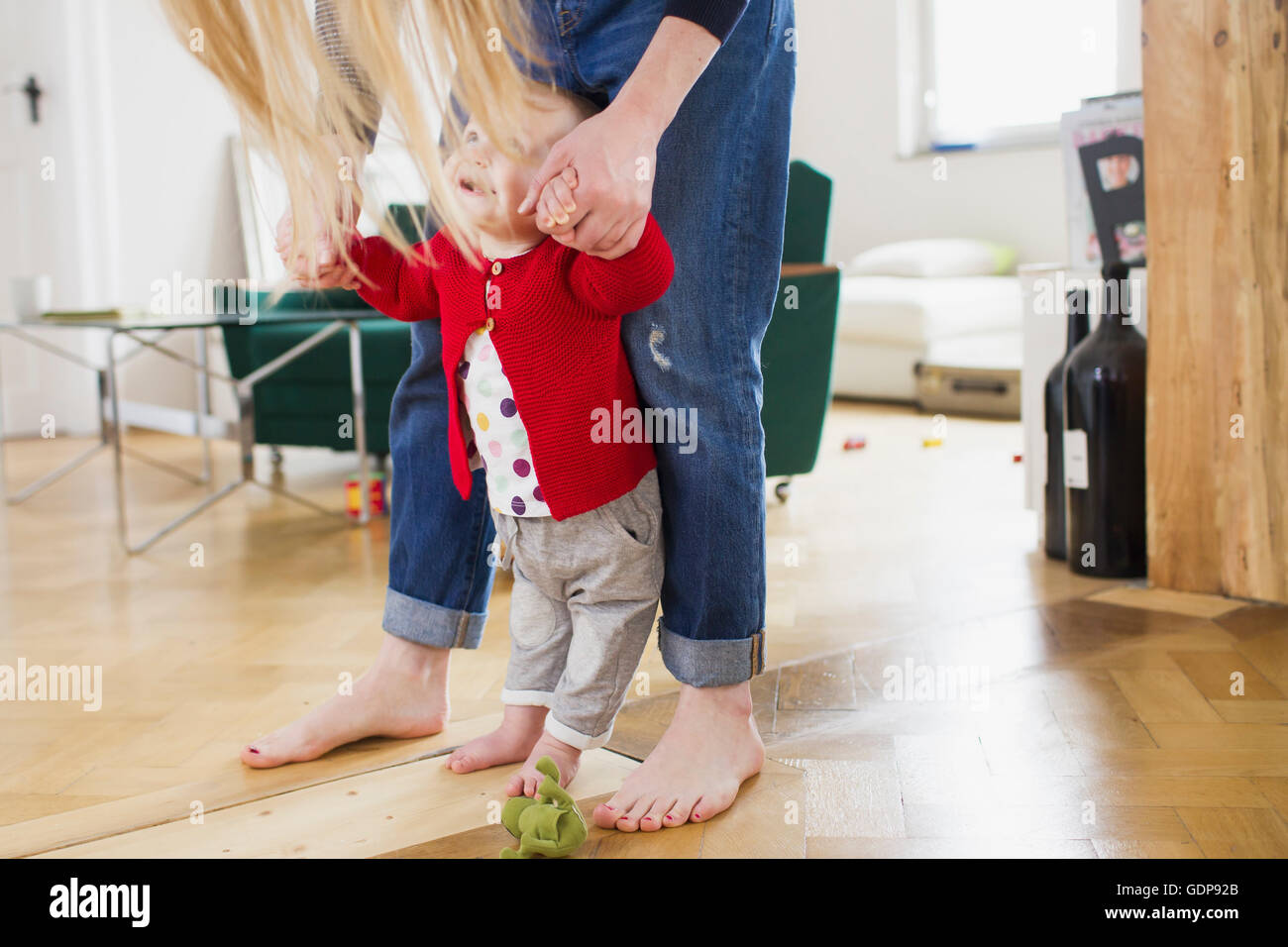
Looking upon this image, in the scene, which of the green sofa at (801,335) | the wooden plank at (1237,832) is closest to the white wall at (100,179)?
the green sofa at (801,335)

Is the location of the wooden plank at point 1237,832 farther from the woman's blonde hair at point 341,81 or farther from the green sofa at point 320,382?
the green sofa at point 320,382

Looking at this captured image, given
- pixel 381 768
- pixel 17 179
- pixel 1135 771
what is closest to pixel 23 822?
pixel 381 768

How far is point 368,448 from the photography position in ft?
9.45

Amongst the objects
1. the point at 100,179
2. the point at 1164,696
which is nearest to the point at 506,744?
the point at 1164,696

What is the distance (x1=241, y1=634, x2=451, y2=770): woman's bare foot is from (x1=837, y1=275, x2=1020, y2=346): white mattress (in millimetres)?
3423

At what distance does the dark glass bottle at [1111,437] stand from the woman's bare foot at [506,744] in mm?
1169

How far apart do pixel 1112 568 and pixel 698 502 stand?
46.5 inches

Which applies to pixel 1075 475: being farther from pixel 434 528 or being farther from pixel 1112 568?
pixel 434 528

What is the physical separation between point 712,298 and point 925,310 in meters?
3.53

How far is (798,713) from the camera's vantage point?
1.37 metres

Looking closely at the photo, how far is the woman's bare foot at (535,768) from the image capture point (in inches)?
43.1

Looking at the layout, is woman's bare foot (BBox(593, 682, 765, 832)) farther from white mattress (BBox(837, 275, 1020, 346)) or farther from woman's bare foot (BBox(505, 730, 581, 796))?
white mattress (BBox(837, 275, 1020, 346))

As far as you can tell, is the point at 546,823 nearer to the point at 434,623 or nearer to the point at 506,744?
the point at 506,744

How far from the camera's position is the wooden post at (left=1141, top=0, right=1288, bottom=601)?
1.73 meters
